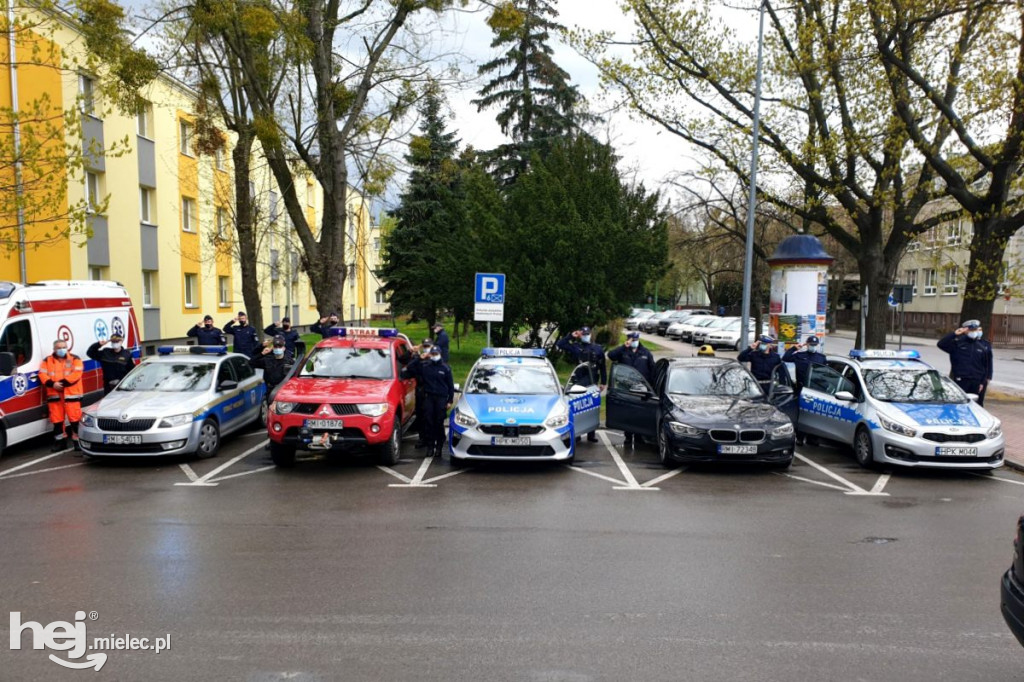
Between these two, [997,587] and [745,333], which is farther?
[745,333]

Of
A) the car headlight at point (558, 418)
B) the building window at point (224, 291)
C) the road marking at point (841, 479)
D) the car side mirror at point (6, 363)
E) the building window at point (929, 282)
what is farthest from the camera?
the building window at point (929, 282)

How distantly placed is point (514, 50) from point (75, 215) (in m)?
25.1

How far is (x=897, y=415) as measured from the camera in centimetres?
1044

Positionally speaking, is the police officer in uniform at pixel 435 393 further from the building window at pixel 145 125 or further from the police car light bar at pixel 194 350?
the building window at pixel 145 125

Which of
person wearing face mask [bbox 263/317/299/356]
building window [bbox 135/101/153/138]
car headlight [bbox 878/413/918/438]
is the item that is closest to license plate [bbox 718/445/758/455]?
car headlight [bbox 878/413/918/438]

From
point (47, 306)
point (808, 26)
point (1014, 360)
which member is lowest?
point (1014, 360)

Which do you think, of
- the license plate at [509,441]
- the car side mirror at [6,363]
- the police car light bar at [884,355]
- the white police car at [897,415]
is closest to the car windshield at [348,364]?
the license plate at [509,441]

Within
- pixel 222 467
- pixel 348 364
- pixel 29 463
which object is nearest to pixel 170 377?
pixel 222 467

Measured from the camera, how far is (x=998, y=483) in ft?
32.9

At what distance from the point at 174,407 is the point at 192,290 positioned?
903 inches

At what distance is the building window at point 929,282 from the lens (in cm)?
5616

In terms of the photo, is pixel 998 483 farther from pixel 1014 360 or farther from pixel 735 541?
pixel 1014 360

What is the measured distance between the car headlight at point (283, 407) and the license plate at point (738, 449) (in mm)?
5780

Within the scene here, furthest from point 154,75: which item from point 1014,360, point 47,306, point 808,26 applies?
point 1014,360
